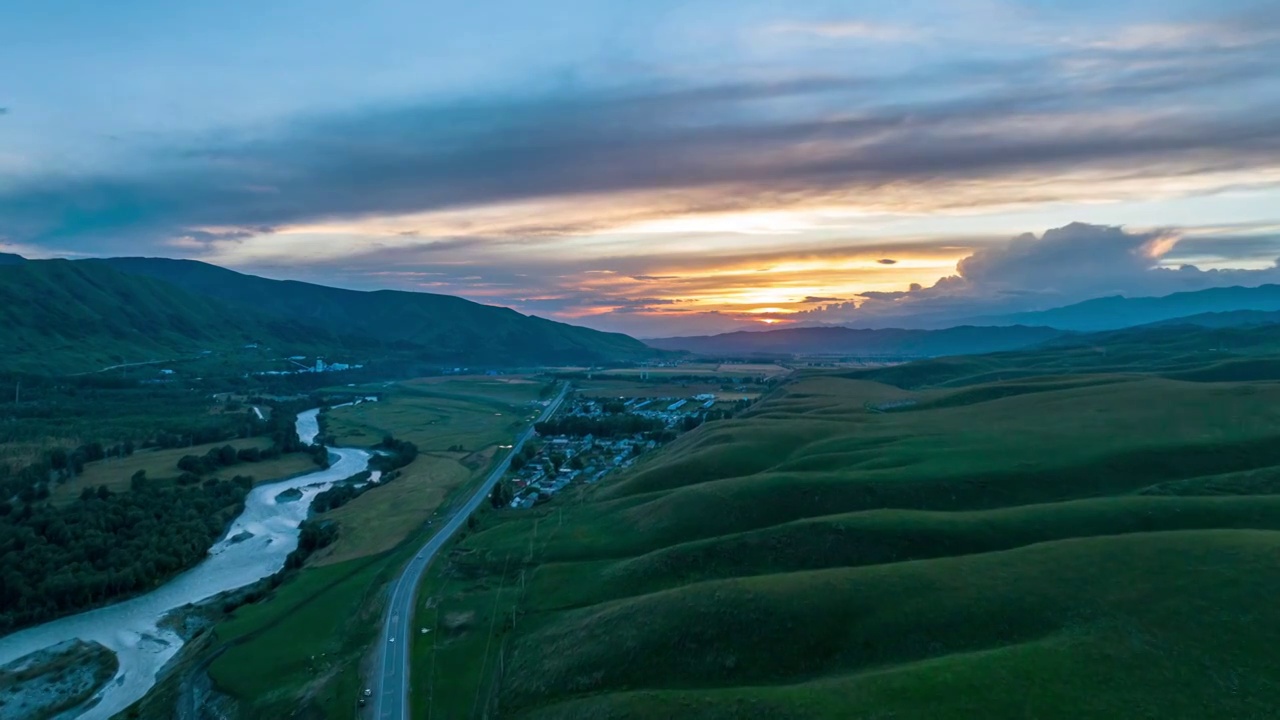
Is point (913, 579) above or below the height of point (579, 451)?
above

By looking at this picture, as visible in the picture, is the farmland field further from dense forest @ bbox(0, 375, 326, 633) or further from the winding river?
dense forest @ bbox(0, 375, 326, 633)

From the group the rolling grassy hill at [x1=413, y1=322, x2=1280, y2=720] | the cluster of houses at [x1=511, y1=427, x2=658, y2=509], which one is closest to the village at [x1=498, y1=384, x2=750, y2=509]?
the cluster of houses at [x1=511, y1=427, x2=658, y2=509]

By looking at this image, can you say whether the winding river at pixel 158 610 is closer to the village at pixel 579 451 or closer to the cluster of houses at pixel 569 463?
the village at pixel 579 451

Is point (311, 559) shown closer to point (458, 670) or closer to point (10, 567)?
point (10, 567)

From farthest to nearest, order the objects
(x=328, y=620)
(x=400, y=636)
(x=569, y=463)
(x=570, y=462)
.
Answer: (x=570, y=462) → (x=569, y=463) → (x=328, y=620) → (x=400, y=636)

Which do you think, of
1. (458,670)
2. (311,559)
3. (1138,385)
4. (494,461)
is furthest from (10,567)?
(1138,385)

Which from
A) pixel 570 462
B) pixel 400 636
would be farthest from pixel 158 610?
pixel 570 462

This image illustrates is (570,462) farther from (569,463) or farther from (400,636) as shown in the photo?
(400,636)
